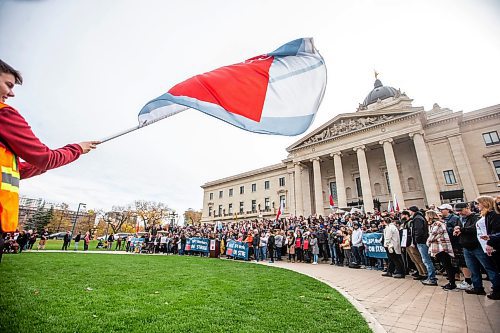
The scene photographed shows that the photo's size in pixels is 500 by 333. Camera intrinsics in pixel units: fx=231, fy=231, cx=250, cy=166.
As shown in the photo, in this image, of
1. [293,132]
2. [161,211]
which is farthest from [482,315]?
[161,211]

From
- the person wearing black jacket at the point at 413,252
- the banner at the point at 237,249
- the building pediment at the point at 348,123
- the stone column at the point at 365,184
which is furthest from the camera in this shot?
the building pediment at the point at 348,123

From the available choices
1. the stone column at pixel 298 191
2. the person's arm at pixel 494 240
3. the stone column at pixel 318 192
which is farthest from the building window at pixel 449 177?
the person's arm at pixel 494 240

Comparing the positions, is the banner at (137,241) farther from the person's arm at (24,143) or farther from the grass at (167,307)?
the person's arm at (24,143)

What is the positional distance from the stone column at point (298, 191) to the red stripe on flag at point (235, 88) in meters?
34.2

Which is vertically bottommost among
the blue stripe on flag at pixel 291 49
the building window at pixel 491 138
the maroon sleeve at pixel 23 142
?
the maroon sleeve at pixel 23 142

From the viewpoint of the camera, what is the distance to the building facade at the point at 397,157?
92.6 feet

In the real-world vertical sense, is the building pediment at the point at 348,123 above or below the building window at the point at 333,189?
above

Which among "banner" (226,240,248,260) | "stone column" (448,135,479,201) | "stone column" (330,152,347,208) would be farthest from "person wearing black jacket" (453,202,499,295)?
"stone column" (448,135,479,201)

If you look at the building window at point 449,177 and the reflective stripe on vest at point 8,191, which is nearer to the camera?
the reflective stripe on vest at point 8,191

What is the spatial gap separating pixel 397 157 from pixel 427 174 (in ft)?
23.7

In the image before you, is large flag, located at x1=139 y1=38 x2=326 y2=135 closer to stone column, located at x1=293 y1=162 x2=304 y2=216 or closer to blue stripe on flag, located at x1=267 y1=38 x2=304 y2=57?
blue stripe on flag, located at x1=267 y1=38 x2=304 y2=57

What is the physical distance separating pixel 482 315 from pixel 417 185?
33.5 meters

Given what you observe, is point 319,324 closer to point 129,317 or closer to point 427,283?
point 129,317

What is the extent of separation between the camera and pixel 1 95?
1740mm
